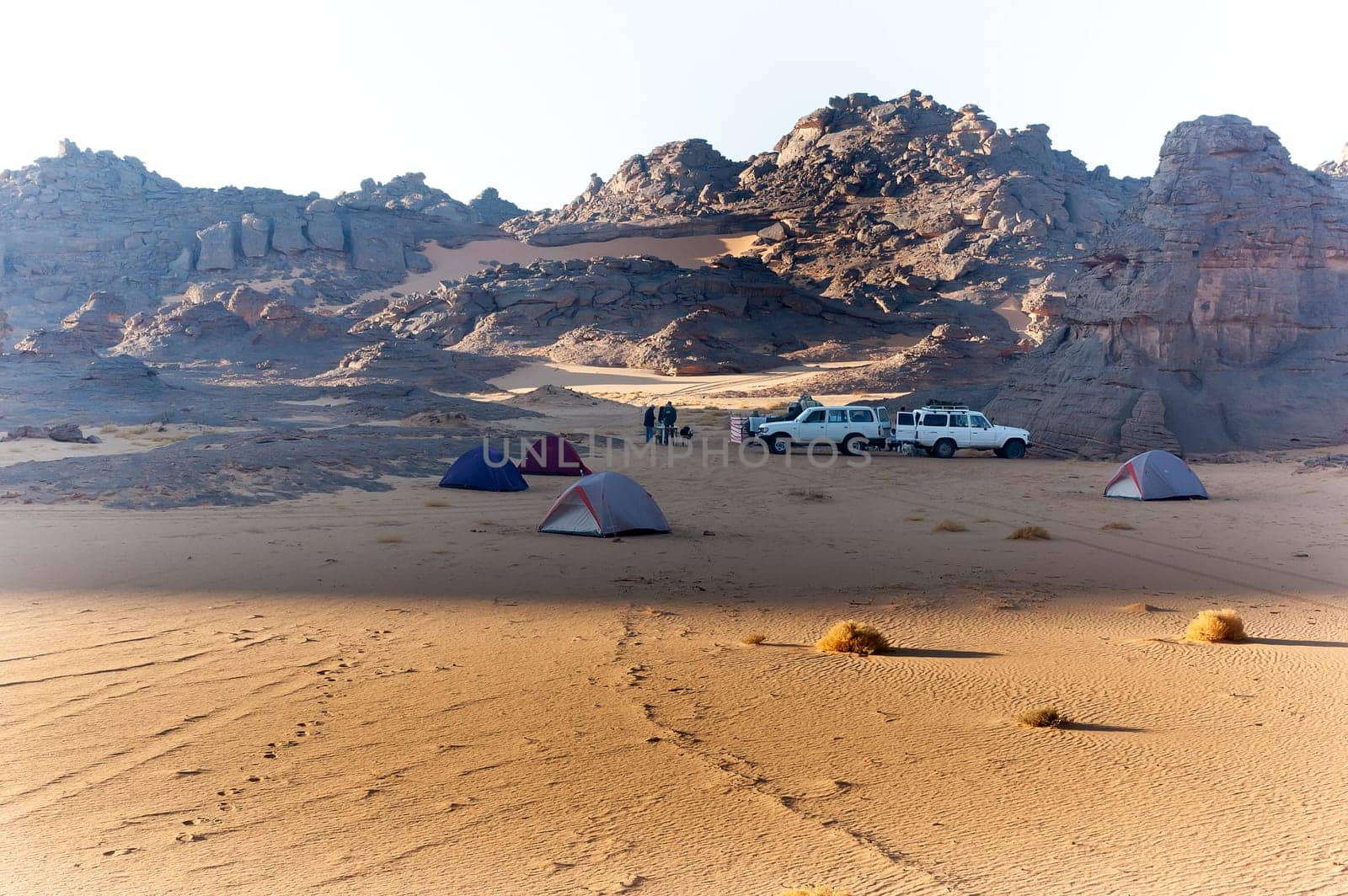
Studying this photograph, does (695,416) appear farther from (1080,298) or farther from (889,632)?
(889,632)

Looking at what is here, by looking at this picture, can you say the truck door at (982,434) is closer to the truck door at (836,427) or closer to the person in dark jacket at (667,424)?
the truck door at (836,427)

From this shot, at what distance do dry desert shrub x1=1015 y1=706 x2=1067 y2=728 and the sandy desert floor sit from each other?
139mm

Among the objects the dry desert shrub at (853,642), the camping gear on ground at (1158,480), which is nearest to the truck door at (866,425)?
the camping gear on ground at (1158,480)

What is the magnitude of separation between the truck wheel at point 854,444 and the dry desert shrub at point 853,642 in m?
23.1

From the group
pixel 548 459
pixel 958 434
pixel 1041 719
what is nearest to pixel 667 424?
pixel 548 459

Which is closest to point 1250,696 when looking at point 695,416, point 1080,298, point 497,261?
point 1080,298

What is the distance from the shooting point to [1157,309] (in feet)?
98.9

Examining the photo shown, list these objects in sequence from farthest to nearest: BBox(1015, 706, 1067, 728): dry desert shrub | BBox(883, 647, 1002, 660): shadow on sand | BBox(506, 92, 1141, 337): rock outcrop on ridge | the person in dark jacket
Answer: BBox(506, 92, 1141, 337): rock outcrop on ridge, the person in dark jacket, BBox(883, 647, 1002, 660): shadow on sand, BBox(1015, 706, 1067, 728): dry desert shrub

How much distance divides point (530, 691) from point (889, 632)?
4.36 meters

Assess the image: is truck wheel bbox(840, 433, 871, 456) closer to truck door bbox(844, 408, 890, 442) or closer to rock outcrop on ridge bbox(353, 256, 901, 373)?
truck door bbox(844, 408, 890, 442)

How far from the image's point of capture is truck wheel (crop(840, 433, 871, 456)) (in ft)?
108

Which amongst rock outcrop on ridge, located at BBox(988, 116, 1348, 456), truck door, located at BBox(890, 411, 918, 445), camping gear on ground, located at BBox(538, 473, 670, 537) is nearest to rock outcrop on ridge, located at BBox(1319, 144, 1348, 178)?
rock outcrop on ridge, located at BBox(988, 116, 1348, 456)

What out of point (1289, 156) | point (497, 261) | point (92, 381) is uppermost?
point (497, 261)

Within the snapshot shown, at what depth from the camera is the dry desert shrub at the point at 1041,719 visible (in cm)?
781
